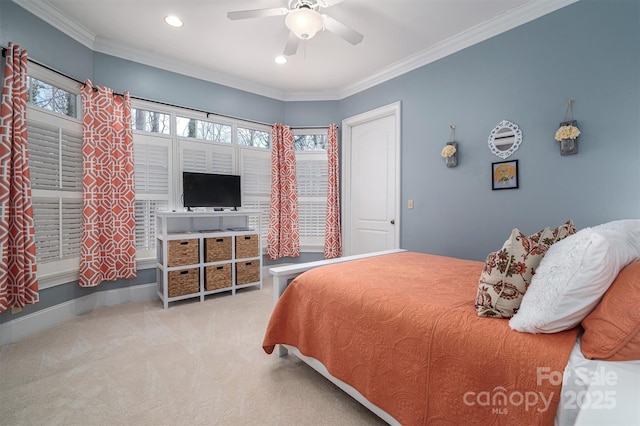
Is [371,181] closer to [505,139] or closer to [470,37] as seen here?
[505,139]

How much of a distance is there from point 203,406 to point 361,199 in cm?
316

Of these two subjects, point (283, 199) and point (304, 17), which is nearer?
point (304, 17)

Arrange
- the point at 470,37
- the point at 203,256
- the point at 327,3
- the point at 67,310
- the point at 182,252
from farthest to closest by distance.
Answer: the point at 203,256
the point at 182,252
the point at 470,37
the point at 67,310
the point at 327,3

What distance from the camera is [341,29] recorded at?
239 cm

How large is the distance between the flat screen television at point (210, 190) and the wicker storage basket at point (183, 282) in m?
0.81

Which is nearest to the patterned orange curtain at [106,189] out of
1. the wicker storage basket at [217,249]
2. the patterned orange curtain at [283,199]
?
the wicker storage basket at [217,249]

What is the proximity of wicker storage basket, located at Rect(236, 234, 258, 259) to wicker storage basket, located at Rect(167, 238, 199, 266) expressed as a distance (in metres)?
0.51

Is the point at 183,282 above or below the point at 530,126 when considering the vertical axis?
below

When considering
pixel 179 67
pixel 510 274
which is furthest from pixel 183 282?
pixel 510 274

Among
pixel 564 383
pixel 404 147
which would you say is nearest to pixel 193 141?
pixel 404 147

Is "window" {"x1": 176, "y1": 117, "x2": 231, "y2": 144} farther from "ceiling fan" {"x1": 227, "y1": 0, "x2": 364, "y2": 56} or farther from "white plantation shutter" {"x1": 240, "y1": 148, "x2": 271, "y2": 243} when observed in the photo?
"ceiling fan" {"x1": 227, "y1": 0, "x2": 364, "y2": 56}

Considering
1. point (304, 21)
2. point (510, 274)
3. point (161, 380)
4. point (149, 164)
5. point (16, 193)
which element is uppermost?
point (304, 21)

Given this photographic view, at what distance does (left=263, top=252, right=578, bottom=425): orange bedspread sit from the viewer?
953 mm

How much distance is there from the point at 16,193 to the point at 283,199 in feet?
9.28
